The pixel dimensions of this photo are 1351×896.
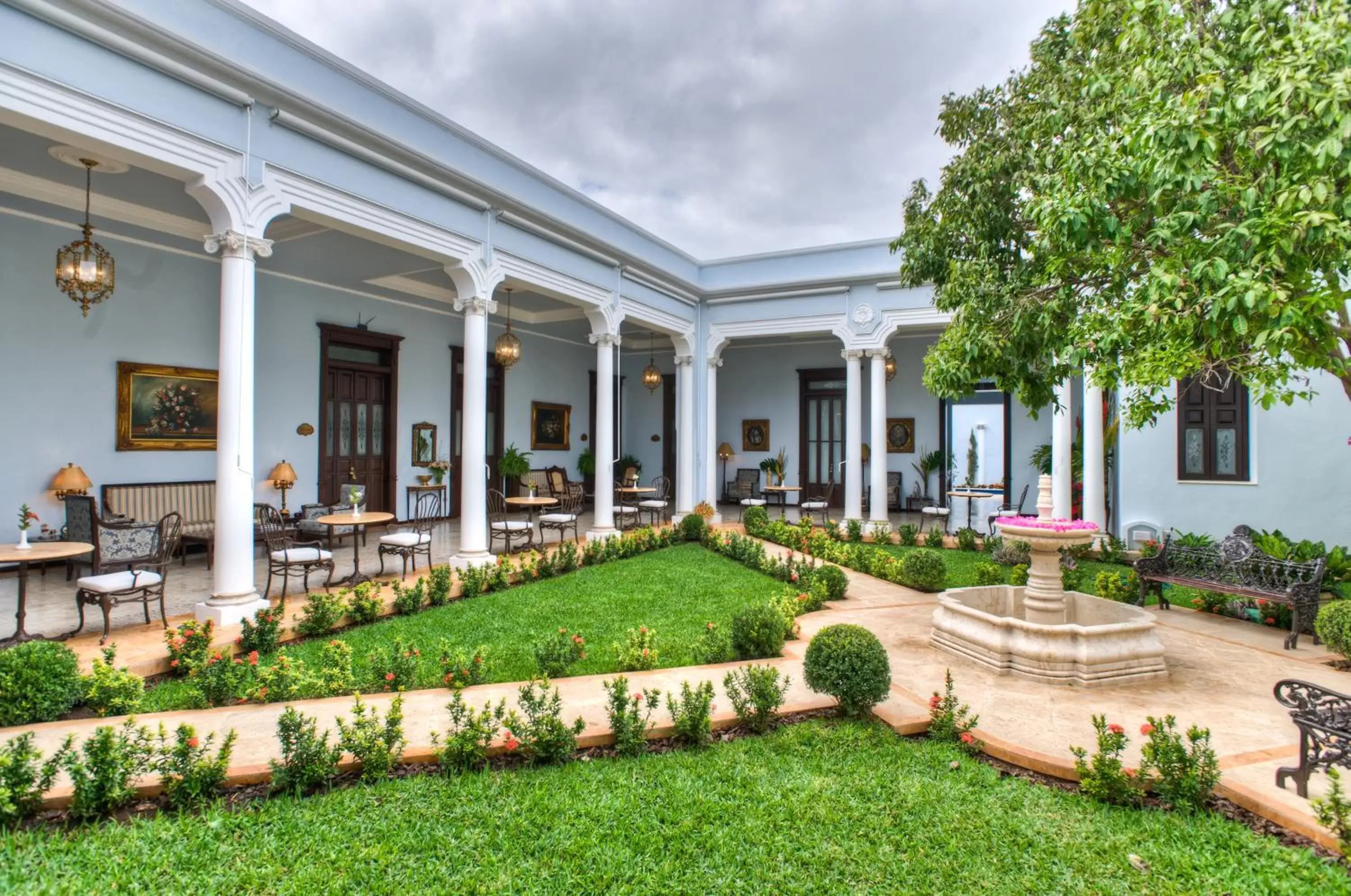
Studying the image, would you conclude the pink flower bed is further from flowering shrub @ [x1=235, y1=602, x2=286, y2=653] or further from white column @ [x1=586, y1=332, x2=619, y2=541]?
white column @ [x1=586, y1=332, x2=619, y2=541]

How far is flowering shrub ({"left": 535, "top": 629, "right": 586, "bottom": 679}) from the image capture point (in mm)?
4594

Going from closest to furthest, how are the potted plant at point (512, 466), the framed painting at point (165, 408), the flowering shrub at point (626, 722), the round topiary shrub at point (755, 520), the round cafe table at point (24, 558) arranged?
1. the flowering shrub at point (626, 722)
2. the round cafe table at point (24, 558)
3. the framed painting at point (165, 408)
4. the round topiary shrub at point (755, 520)
5. the potted plant at point (512, 466)

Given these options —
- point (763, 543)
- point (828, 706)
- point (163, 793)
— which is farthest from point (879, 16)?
point (163, 793)

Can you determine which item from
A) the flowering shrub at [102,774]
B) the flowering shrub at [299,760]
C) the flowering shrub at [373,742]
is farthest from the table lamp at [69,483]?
the flowering shrub at [373,742]

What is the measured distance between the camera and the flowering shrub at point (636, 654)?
479 cm

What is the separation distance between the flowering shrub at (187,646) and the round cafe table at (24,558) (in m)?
0.97

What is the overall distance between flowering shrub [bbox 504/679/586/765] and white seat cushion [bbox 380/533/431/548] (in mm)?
4631

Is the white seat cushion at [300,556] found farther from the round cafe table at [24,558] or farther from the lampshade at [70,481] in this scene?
the lampshade at [70,481]

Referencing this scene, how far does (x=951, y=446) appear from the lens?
15.9 m

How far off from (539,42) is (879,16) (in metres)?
4.87

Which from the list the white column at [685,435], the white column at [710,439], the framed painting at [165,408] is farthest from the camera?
the white column at [710,439]

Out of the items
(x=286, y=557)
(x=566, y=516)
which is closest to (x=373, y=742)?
(x=286, y=557)

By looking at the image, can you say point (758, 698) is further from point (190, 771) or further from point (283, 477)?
point (283, 477)

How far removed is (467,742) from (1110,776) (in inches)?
120
